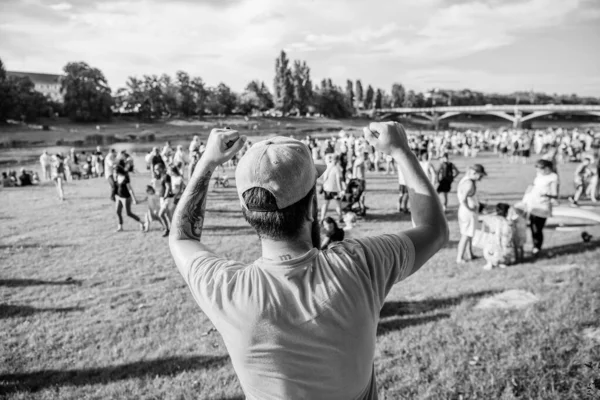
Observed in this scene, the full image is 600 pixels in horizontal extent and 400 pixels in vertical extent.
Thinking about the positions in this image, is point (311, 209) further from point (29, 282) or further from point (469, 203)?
point (29, 282)

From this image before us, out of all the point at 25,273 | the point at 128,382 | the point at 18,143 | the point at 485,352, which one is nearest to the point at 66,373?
the point at 128,382

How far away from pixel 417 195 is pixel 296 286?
67 cm

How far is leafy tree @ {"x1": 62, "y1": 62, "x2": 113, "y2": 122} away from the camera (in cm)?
6291

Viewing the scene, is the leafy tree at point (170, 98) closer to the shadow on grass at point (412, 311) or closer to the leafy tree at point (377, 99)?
the leafy tree at point (377, 99)

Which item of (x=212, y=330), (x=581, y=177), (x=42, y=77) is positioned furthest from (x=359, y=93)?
(x=212, y=330)

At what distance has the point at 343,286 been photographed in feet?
4.30

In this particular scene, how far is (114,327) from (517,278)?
21.9 feet

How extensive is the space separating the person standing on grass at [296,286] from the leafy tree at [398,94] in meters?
113

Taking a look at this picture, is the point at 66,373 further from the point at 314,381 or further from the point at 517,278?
the point at 517,278

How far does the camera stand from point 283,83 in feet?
265

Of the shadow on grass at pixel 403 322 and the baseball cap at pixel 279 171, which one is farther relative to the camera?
the shadow on grass at pixel 403 322

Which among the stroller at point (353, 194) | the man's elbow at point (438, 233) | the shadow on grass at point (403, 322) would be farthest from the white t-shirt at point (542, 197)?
the man's elbow at point (438, 233)

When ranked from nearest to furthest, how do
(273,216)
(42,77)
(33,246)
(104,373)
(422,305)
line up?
(273,216) → (104,373) → (422,305) → (33,246) → (42,77)

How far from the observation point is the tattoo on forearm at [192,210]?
5.42 ft
